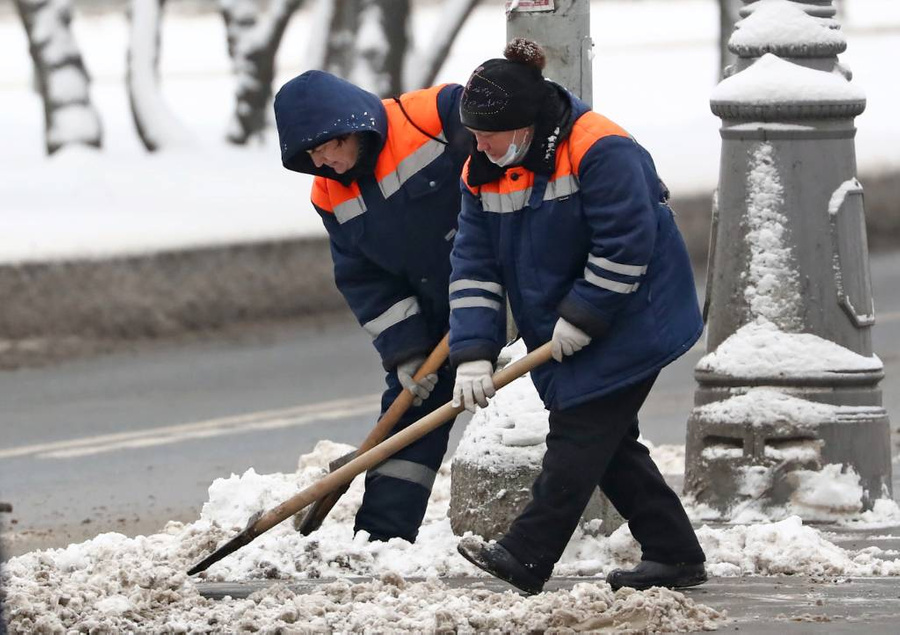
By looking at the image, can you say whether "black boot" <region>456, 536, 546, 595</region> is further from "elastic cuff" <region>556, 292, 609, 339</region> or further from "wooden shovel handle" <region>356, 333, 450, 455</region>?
"wooden shovel handle" <region>356, 333, 450, 455</region>

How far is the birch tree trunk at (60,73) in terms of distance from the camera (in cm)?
1544

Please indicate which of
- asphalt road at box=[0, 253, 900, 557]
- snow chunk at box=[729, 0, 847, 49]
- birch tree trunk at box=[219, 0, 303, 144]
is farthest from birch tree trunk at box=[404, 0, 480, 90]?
snow chunk at box=[729, 0, 847, 49]

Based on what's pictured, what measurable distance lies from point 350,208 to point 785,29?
1773 mm

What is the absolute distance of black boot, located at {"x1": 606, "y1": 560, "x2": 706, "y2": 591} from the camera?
18.4ft

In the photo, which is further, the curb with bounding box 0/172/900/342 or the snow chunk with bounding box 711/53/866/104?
the curb with bounding box 0/172/900/342

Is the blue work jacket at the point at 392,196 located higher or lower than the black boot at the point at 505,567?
higher

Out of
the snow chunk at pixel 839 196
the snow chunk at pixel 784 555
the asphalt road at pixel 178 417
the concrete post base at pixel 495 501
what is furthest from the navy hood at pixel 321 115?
the asphalt road at pixel 178 417

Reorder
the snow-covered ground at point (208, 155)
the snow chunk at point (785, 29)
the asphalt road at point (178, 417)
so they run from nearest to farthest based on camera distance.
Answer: the snow chunk at point (785, 29) → the asphalt road at point (178, 417) → the snow-covered ground at point (208, 155)

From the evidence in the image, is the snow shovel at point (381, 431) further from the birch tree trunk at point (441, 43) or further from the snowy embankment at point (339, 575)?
the birch tree trunk at point (441, 43)

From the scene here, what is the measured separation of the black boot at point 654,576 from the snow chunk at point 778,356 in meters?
1.24

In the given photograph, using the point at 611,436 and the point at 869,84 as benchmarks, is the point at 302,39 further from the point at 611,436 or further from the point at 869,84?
the point at 611,436

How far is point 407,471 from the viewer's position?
634 cm

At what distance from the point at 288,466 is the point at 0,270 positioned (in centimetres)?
403

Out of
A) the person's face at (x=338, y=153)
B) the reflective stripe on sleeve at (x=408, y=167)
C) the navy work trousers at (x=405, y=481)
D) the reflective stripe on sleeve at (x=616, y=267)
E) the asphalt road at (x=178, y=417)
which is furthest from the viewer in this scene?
the asphalt road at (x=178, y=417)
